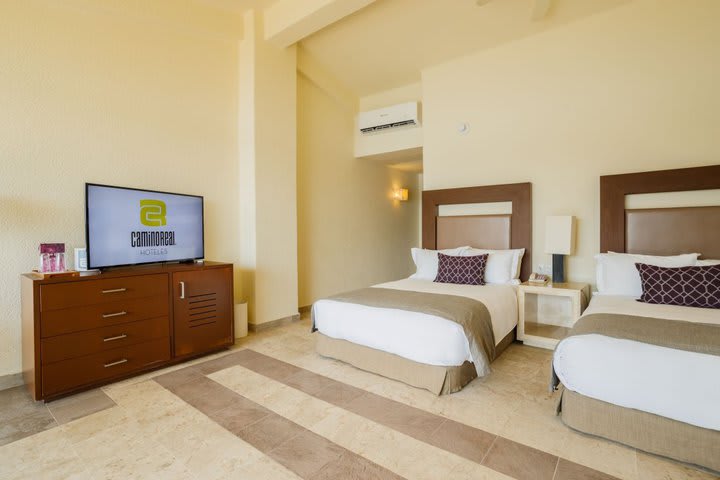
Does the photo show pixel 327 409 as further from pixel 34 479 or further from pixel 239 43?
pixel 239 43

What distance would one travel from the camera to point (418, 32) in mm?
3873

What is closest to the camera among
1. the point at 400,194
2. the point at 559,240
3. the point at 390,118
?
the point at 559,240

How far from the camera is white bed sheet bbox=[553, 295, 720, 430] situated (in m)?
1.59

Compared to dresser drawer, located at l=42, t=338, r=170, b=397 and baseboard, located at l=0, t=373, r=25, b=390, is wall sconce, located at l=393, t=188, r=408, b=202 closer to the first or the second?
dresser drawer, located at l=42, t=338, r=170, b=397

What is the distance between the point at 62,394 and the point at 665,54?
563 cm

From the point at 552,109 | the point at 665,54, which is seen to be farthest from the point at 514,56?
the point at 665,54

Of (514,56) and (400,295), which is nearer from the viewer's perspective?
(400,295)

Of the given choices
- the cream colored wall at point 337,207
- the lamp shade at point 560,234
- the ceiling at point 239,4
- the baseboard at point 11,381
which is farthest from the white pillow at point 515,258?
the baseboard at point 11,381

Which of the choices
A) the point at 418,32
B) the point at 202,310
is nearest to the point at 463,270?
the point at 202,310

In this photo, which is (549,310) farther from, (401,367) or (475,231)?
(401,367)

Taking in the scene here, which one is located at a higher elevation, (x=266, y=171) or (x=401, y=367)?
(x=266, y=171)

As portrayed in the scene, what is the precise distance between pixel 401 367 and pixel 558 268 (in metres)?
2.06

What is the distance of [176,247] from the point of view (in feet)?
10.4

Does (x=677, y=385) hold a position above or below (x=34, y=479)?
above
